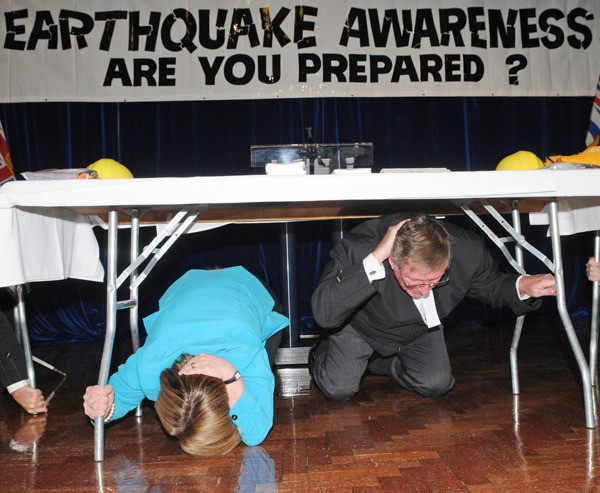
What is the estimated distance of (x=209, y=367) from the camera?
148 centimetres

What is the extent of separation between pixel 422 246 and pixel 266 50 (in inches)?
103

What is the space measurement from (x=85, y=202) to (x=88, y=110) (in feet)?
8.67

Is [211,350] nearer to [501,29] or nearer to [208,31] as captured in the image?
[208,31]

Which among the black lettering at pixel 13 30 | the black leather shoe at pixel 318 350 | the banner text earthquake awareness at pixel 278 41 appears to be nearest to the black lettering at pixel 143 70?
the banner text earthquake awareness at pixel 278 41

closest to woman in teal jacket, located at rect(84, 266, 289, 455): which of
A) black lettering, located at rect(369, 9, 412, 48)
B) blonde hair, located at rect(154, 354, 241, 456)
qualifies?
blonde hair, located at rect(154, 354, 241, 456)

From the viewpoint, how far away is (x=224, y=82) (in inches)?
151

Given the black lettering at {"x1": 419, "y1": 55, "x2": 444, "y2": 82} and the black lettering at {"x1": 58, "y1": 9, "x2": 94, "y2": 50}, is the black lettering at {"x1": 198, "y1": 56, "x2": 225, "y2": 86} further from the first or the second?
the black lettering at {"x1": 419, "y1": 55, "x2": 444, "y2": 82}

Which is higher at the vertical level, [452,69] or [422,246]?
[452,69]

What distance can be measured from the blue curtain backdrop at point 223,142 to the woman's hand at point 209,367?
2.42 meters

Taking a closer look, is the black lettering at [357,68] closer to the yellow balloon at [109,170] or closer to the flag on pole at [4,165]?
the flag on pole at [4,165]

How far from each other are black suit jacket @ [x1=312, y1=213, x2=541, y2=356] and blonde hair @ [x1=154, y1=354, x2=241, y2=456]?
0.44m

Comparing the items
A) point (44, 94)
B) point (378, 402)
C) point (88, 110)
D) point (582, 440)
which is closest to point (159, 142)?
point (88, 110)

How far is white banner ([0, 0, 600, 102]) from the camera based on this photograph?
3.81 meters

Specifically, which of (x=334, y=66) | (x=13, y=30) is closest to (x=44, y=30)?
(x=13, y=30)
